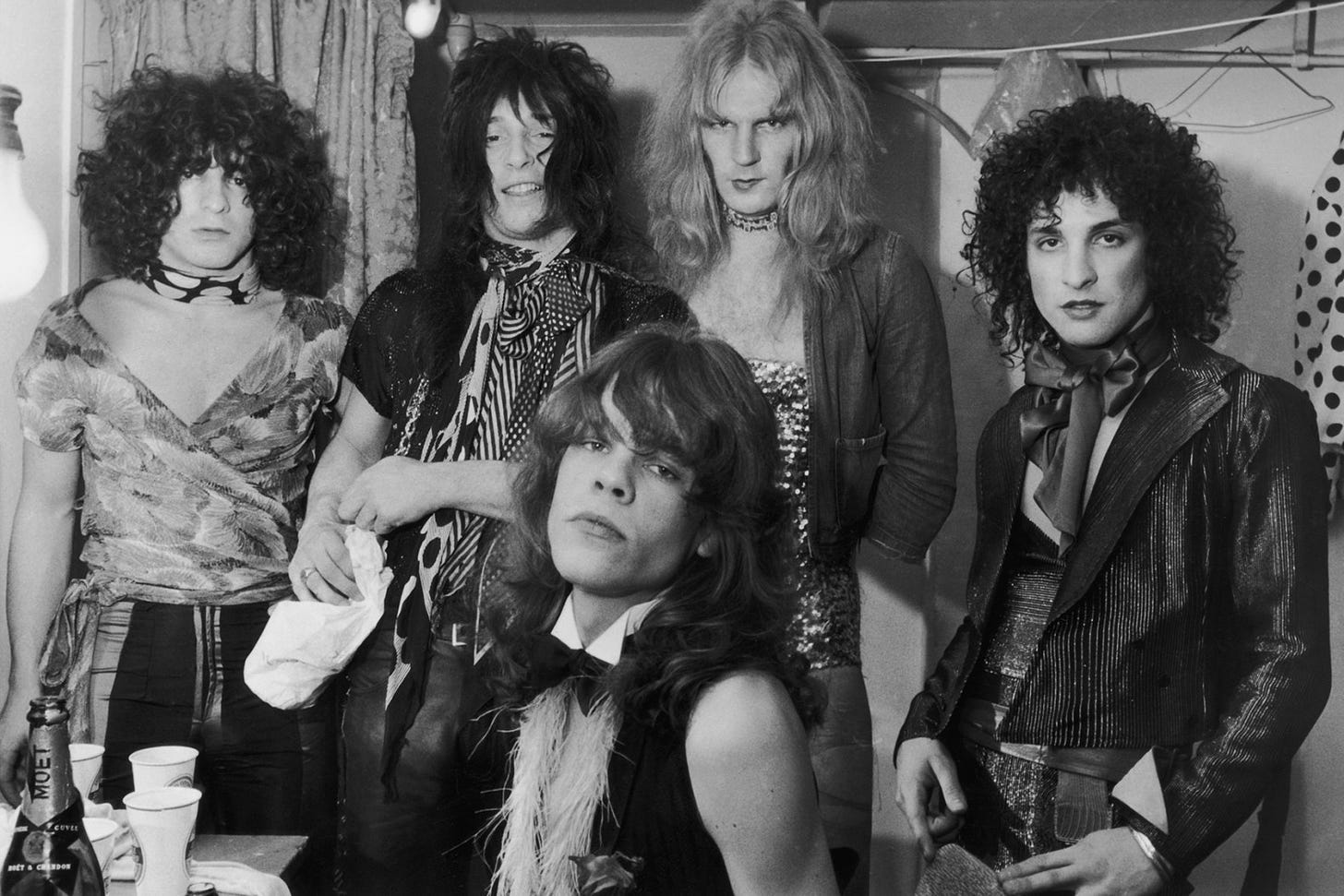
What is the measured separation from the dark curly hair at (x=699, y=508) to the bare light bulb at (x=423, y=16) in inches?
26.9

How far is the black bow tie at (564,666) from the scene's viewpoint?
1229 millimetres

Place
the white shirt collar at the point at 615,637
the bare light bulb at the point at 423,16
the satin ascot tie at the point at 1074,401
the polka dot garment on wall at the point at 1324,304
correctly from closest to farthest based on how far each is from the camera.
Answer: the white shirt collar at the point at 615,637, the satin ascot tie at the point at 1074,401, the polka dot garment on wall at the point at 1324,304, the bare light bulb at the point at 423,16

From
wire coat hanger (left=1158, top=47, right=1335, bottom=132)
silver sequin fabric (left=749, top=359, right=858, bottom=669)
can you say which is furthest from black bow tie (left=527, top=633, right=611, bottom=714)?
wire coat hanger (left=1158, top=47, right=1335, bottom=132)

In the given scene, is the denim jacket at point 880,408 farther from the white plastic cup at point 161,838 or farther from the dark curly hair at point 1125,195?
the white plastic cup at point 161,838

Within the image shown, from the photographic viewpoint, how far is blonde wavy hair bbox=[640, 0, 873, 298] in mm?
1544

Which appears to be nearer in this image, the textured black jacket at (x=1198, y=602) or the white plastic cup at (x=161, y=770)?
the white plastic cup at (x=161, y=770)

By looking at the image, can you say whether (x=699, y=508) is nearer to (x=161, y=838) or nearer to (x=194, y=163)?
(x=161, y=838)

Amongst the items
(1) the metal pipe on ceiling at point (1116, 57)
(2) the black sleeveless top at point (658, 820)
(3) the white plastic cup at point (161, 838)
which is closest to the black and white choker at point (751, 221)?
(1) the metal pipe on ceiling at point (1116, 57)

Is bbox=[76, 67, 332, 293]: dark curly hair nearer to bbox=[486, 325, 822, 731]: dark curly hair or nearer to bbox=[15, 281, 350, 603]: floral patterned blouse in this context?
bbox=[15, 281, 350, 603]: floral patterned blouse

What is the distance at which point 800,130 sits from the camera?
1.54m

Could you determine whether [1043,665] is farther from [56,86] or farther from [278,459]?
[56,86]

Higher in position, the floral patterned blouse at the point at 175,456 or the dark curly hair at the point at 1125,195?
the dark curly hair at the point at 1125,195

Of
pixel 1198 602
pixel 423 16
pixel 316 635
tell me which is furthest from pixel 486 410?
pixel 1198 602

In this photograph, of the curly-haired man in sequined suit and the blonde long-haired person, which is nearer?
the curly-haired man in sequined suit
